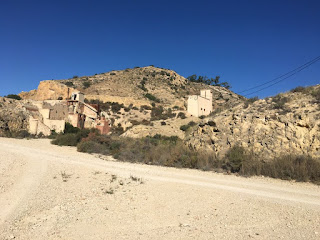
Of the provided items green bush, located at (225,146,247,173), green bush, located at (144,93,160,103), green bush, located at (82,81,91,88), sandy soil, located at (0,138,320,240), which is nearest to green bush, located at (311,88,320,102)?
green bush, located at (225,146,247,173)

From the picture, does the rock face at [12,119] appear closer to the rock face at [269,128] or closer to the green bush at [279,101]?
the rock face at [269,128]

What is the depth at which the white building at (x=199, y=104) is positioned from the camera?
35.8 m

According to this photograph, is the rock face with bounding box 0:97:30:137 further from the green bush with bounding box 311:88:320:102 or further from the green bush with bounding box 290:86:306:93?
the green bush with bounding box 311:88:320:102

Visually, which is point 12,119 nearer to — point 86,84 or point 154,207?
point 154,207

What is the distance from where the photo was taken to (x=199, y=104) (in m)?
36.7

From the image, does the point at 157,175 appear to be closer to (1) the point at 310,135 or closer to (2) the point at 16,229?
(2) the point at 16,229

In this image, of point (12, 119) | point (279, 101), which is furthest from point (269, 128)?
point (12, 119)

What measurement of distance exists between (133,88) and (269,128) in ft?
166

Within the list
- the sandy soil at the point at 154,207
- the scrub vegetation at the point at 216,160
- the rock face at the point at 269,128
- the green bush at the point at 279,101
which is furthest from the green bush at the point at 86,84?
the sandy soil at the point at 154,207

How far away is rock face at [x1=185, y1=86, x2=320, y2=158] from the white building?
2194cm

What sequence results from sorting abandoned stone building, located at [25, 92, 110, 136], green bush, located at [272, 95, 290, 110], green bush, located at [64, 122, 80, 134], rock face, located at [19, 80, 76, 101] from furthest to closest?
rock face, located at [19, 80, 76, 101]
green bush, located at [64, 122, 80, 134]
abandoned stone building, located at [25, 92, 110, 136]
green bush, located at [272, 95, 290, 110]

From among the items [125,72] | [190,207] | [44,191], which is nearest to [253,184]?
[190,207]

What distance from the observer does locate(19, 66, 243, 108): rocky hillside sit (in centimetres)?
5138

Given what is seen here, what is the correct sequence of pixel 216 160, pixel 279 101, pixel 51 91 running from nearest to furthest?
pixel 216 160 < pixel 279 101 < pixel 51 91
